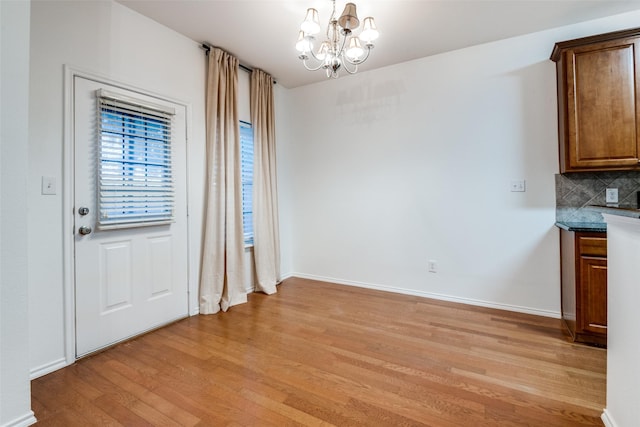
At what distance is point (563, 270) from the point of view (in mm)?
2631

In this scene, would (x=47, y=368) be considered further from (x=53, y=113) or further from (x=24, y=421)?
(x=53, y=113)

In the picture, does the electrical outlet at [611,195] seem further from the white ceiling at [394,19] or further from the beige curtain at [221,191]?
the beige curtain at [221,191]

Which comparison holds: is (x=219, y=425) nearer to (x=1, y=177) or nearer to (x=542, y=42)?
(x=1, y=177)

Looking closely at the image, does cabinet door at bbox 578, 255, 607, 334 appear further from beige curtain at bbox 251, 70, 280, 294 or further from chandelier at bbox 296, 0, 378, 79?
beige curtain at bbox 251, 70, 280, 294

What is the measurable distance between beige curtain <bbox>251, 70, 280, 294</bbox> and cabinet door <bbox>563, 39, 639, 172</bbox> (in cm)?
312

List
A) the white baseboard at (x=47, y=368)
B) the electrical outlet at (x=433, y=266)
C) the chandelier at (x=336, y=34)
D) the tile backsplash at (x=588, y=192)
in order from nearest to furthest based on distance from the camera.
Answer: the white baseboard at (x=47, y=368) → the chandelier at (x=336, y=34) → the tile backsplash at (x=588, y=192) → the electrical outlet at (x=433, y=266)

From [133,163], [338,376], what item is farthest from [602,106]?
[133,163]

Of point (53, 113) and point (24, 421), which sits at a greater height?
point (53, 113)

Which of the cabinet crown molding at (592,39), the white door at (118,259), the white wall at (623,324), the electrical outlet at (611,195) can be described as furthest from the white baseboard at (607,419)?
the white door at (118,259)

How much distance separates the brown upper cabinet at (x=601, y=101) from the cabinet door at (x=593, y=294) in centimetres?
83

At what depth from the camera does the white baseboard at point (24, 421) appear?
54.4 inches

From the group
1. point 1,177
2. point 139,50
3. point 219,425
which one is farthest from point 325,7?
point 219,425

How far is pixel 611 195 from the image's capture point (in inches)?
99.5

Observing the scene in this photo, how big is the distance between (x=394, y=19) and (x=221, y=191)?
2.38 metres
